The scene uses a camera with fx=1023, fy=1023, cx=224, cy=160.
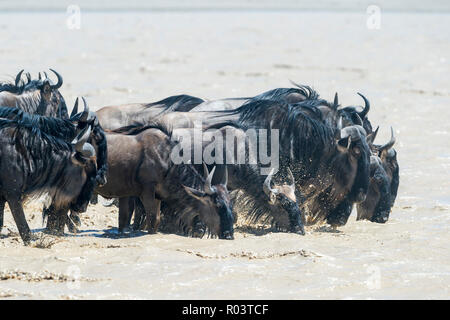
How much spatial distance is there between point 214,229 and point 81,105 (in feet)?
23.5

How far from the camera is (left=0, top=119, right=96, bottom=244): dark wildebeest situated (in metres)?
8.18

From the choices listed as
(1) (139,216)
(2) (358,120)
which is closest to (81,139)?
(1) (139,216)

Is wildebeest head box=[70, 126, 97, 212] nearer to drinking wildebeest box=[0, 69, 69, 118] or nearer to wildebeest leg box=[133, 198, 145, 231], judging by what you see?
wildebeest leg box=[133, 198, 145, 231]

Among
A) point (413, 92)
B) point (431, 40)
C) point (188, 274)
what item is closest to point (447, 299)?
point (188, 274)

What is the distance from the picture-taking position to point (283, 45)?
2388 centimetres

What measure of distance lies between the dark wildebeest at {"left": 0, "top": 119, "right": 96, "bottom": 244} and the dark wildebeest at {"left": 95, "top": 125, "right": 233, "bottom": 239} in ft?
1.39

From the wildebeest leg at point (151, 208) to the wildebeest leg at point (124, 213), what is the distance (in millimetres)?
234

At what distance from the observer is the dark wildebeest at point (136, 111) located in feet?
34.1

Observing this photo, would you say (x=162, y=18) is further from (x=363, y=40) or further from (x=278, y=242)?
(x=278, y=242)

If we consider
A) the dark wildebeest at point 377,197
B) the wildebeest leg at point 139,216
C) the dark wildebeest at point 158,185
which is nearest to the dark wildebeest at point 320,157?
the dark wildebeest at point 377,197

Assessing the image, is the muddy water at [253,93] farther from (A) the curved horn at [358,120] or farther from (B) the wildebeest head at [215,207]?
(A) the curved horn at [358,120]

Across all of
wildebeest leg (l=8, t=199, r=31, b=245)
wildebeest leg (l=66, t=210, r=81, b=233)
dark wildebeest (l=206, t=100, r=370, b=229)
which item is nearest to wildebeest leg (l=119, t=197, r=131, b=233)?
wildebeest leg (l=66, t=210, r=81, b=233)

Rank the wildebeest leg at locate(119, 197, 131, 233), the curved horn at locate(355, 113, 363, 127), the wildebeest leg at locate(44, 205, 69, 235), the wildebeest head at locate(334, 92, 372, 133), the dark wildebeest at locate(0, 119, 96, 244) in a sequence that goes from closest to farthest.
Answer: the dark wildebeest at locate(0, 119, 96, 244)
the wildebeest leg at locate(44, 205, 69, 235)
the wildebeest leg at locate(119, 197, 131, 233)
the wildebeest head at locate(334, 92, 372, 133)
the curved horn at locate(355, 113, 363, 127)

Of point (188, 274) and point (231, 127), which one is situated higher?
point (231, 127)
